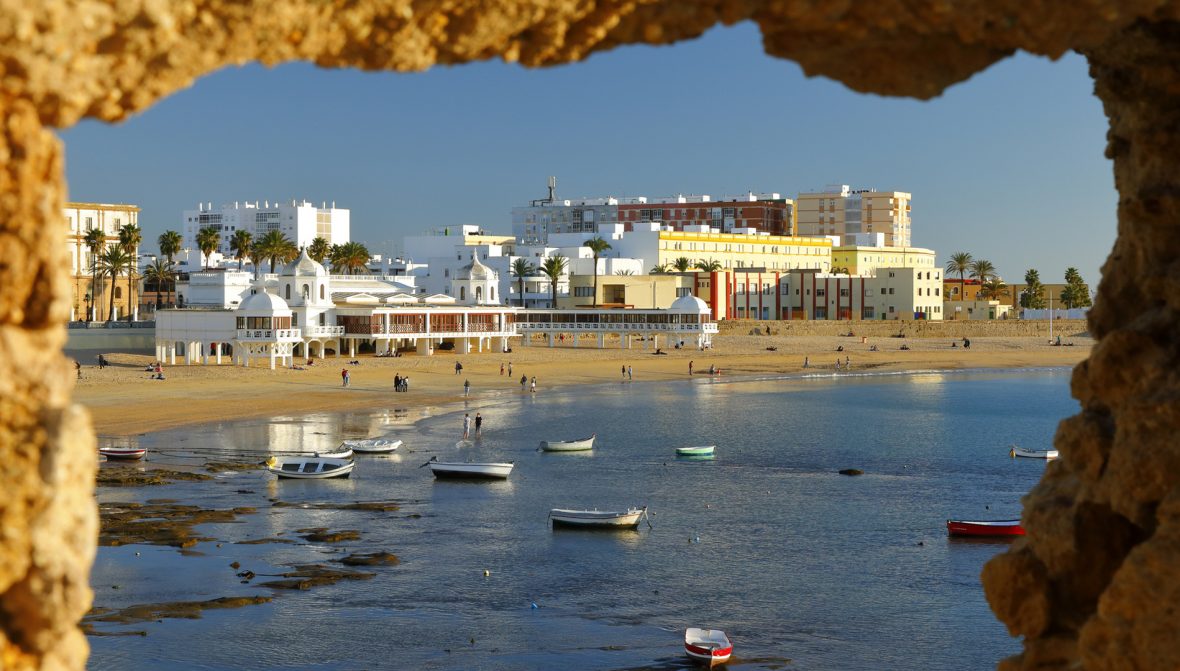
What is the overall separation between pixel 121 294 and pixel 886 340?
69423mm

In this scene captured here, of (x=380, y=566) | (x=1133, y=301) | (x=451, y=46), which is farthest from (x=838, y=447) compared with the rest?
(x=451, y=46)

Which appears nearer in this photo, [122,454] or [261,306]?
[122,454]

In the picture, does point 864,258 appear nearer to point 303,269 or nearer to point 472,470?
point 303,269

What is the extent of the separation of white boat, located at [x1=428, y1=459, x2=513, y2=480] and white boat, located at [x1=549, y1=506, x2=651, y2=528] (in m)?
8.44

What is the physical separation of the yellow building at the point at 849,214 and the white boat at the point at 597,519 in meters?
141

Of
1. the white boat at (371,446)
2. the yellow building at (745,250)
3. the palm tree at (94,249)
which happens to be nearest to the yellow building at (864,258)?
the yellow building at (745,250)

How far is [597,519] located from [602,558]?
3.03 metres

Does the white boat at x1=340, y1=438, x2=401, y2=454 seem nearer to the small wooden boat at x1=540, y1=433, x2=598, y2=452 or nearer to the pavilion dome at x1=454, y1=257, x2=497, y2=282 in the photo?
the small wooden boat at x1=540, y1=433, x2=598, y2=452

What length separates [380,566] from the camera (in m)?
28.0

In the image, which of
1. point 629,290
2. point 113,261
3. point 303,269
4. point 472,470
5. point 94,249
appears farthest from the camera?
point 629,290

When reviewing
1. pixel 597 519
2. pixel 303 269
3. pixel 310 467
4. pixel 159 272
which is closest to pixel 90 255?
pixel 159 272

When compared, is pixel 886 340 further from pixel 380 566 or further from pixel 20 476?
pixel 20 476

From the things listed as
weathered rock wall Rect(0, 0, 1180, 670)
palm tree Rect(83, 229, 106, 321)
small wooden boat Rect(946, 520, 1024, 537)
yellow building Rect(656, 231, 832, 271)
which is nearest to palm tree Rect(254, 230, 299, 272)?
palm tree Rect(83, 229, 106, 321)

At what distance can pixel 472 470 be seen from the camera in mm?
41188
